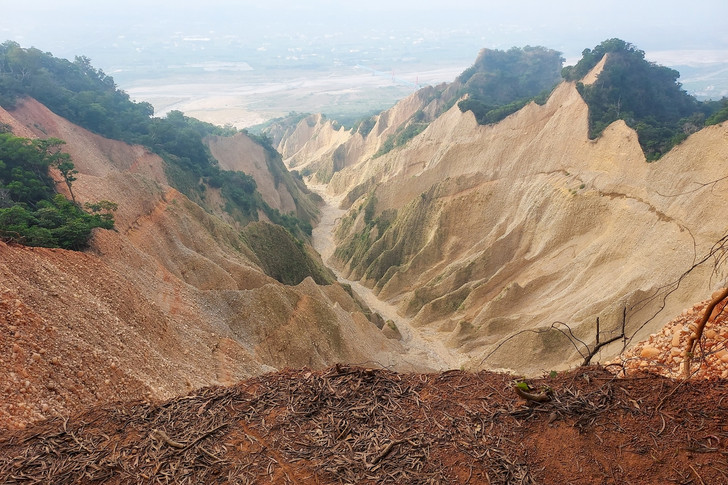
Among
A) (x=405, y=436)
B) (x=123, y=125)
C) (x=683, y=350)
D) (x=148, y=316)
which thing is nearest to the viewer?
(x=405, y=436)

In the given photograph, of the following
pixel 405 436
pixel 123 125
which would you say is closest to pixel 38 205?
pixel 405 436

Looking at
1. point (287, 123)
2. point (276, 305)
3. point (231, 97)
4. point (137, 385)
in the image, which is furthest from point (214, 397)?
point (231, 97)

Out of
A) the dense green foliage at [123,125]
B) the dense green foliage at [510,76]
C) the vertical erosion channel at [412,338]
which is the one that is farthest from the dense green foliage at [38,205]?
the dense green foliage at [510,76]

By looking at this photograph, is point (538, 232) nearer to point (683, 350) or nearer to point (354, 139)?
point (683, 350)

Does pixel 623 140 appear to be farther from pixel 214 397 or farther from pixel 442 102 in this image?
pixel 442 102

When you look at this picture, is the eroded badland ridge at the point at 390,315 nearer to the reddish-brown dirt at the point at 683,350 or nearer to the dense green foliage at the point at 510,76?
the reddish-brown dirt at the point at 683,350

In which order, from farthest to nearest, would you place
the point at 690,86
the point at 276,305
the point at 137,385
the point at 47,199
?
the point at 690,86 < the point at 47,199 < the point at 276,305 < the point at 137,385

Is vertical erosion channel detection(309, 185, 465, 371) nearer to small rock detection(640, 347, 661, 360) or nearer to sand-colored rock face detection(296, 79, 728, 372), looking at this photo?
sand-colored rock face detection(296, 79, 728, 372)
